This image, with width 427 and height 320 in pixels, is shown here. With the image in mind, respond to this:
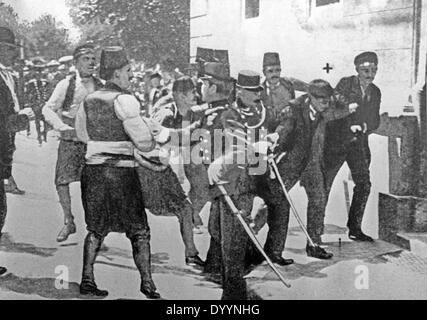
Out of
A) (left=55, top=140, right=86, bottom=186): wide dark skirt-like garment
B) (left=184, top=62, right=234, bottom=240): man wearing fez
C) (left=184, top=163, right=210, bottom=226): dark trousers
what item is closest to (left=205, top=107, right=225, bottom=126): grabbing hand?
(left=184, top=62, right=234, bottom=240): man wearing fez

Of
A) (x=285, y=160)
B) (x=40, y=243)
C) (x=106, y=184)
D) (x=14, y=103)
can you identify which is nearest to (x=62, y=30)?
(x=14, y=103)

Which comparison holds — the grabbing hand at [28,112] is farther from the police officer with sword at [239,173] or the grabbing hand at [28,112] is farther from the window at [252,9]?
the window at [252,9]

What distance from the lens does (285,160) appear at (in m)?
5.60

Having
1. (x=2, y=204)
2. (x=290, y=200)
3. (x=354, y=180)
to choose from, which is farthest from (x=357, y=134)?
(x=2, y=204)

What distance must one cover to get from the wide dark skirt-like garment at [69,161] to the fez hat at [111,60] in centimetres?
59

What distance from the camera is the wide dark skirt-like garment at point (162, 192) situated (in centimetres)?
547

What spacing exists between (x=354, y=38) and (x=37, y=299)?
331 centimetres

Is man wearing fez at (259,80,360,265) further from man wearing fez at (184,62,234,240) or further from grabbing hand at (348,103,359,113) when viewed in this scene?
man wearing fez at (184,62,234,240)

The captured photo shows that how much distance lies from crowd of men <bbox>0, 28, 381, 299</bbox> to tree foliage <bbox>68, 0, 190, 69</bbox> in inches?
5.4

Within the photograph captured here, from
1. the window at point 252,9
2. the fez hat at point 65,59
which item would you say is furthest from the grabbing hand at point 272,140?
the fez hat at point 65,59

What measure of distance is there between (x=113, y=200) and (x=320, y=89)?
187cm

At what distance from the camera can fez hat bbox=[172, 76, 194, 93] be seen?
5504mm

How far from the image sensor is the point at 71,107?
5430mm
